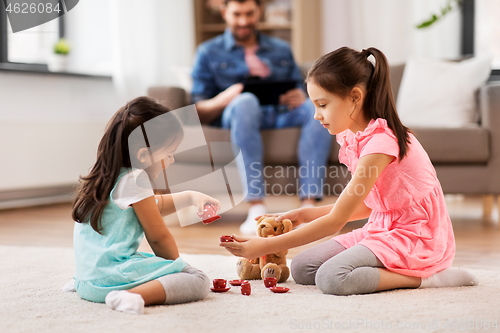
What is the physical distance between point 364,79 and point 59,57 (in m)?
2.19

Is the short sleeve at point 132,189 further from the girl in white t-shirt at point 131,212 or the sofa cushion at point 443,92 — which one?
the sofa cushion at point 443,92

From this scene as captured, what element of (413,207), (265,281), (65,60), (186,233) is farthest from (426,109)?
(65,60)

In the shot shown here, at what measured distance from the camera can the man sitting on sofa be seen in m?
1.88

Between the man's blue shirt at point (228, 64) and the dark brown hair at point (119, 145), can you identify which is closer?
the dark brown hair at point (119, 145)

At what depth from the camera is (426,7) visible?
3.24 meters

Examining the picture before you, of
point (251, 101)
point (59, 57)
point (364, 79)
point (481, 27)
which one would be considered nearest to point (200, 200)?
point (364, 79)

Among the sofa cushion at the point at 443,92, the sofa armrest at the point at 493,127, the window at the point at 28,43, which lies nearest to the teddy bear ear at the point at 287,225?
the sofa armrest at the point at 493,127

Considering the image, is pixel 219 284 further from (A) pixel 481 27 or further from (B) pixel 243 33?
(A) pixel 481 27

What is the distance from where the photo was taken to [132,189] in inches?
35.7

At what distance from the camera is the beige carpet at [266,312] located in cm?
79

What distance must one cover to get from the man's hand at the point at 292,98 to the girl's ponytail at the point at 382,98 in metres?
0.92

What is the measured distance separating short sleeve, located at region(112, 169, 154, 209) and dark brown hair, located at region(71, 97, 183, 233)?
0.05 feet

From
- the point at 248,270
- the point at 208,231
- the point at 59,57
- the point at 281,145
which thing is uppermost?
the point at 59,57

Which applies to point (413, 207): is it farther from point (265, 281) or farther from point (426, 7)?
point (426, 7)
